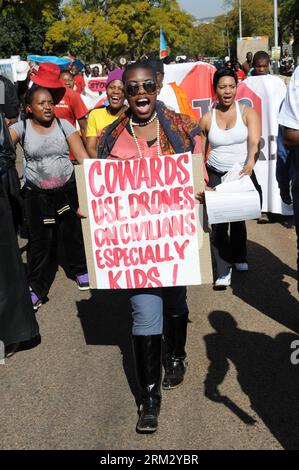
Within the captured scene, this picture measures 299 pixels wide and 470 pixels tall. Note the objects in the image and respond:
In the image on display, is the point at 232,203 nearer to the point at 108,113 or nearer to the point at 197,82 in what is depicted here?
the point at 108,113

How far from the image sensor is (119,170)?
3281 mm

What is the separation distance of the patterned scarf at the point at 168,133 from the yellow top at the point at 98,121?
Answer: 2231 mm

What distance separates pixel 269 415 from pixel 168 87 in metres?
4.53

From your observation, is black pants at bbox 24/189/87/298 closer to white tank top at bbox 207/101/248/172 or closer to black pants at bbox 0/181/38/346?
black pants at bbox 0/181/38/346

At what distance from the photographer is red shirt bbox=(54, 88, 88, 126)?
640 cm

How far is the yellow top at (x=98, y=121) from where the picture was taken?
561 cm

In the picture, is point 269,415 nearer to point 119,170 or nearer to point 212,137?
point 119,170

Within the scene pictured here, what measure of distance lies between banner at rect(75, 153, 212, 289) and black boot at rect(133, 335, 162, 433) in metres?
0.30

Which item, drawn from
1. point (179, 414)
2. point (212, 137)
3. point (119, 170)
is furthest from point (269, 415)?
point (212, 137)

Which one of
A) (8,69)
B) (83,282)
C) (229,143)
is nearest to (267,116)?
(229,143)

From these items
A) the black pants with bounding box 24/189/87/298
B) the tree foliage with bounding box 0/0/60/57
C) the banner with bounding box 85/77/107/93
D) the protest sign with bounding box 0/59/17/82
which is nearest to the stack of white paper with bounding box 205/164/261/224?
the black pants with bounding box 24/189/87/298

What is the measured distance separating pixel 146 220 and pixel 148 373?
2.67 feet

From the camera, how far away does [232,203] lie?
318cm

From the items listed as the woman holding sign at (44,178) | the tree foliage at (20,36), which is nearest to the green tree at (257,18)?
the tree foliage at (20,36)
